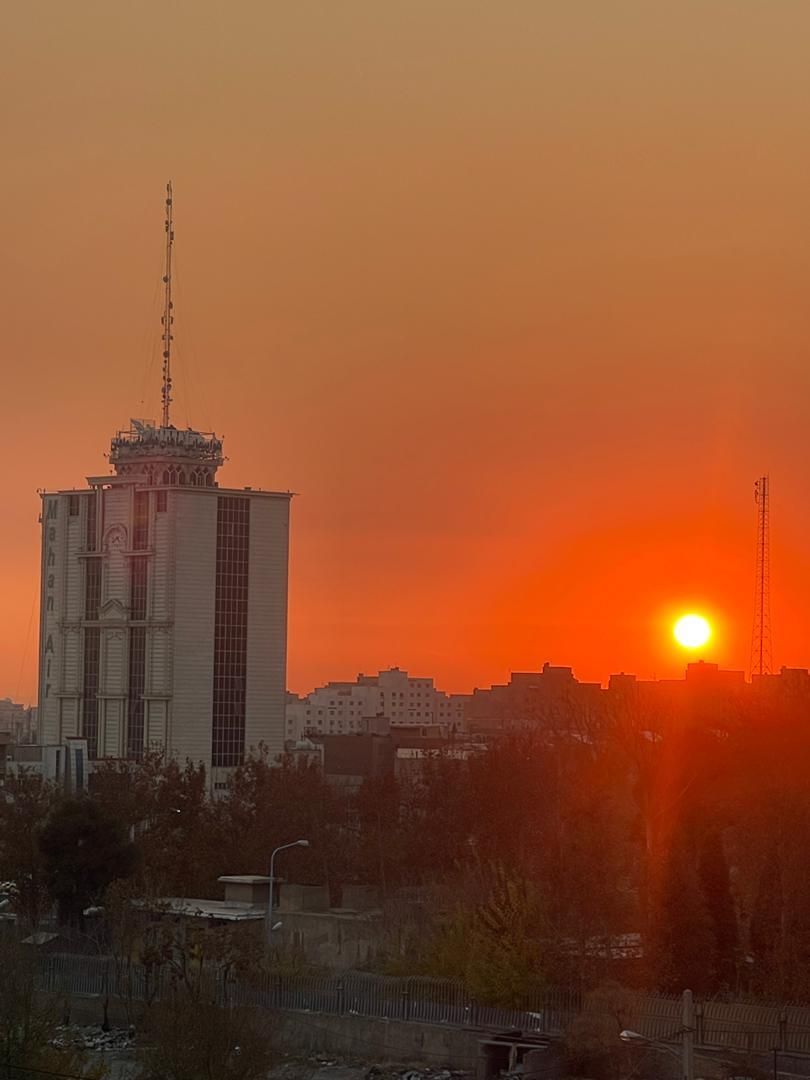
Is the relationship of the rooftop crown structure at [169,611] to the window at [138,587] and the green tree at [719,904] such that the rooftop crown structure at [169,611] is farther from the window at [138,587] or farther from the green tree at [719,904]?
the green tree at [719,904]

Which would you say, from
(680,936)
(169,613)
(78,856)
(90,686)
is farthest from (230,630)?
(680,936)

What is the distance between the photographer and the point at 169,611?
91750mm

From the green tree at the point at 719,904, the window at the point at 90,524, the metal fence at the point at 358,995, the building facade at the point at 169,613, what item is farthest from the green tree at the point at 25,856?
the window at the point at 90,524

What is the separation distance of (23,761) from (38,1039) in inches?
2243

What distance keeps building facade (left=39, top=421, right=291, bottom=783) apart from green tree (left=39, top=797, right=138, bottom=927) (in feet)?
121

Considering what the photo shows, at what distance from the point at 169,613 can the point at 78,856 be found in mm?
40340

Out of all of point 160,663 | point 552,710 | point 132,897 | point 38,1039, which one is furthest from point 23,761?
point 38,1039

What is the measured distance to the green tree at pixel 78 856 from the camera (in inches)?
2037

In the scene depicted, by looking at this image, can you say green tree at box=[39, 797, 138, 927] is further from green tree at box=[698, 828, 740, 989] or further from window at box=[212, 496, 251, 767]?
window at box=[212, 496, 251, 767]

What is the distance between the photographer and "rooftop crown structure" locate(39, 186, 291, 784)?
91.2m

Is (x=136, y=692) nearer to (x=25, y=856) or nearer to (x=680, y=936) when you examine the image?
(x=25, y=856)

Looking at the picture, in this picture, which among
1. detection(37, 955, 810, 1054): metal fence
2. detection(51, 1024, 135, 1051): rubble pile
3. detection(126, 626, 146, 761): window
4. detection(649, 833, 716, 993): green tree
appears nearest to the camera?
detection(37, 955, 810, 1054): metal fence

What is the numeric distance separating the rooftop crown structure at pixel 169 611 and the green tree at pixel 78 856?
36812mm

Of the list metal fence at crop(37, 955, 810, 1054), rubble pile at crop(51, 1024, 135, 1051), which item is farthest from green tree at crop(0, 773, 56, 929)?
rubble pile at crop(51, 1024, 135, 1051)
